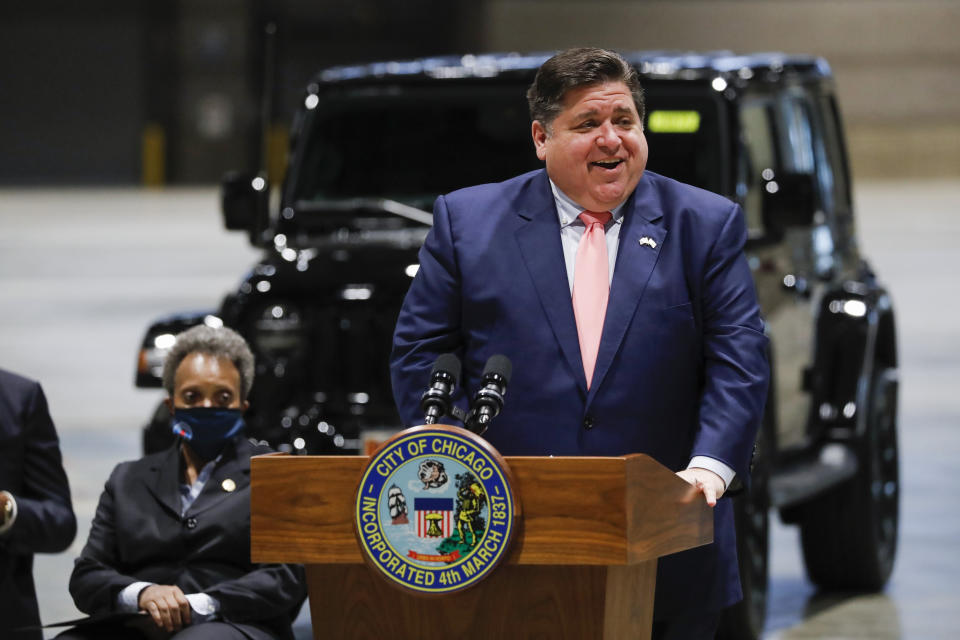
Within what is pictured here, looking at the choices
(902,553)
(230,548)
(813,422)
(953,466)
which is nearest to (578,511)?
(230,548)

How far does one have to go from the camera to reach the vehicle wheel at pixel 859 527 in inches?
297

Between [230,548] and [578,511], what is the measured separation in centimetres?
169

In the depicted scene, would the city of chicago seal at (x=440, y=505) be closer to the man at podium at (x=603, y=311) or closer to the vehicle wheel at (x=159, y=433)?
the man at podium at (x=603, y=311)

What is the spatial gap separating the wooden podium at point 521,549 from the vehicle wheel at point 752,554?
3.06 m

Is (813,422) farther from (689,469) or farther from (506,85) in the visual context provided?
(689,469)

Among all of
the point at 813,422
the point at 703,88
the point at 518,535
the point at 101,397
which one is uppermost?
→ the point at 703,88

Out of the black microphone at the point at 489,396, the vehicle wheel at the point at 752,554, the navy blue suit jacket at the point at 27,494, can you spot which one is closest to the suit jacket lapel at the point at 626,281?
the black microphone at the point at 489,396

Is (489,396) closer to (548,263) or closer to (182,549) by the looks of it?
(548,263)

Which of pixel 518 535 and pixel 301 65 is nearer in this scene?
pixel 518 535

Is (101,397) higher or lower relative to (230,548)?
lower

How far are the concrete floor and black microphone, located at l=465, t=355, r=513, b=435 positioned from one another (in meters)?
3.82

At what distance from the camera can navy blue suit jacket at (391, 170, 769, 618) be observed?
3.50 meters

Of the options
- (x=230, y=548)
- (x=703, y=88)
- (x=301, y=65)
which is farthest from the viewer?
(x=301, y=65)

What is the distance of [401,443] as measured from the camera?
2.92 meters
